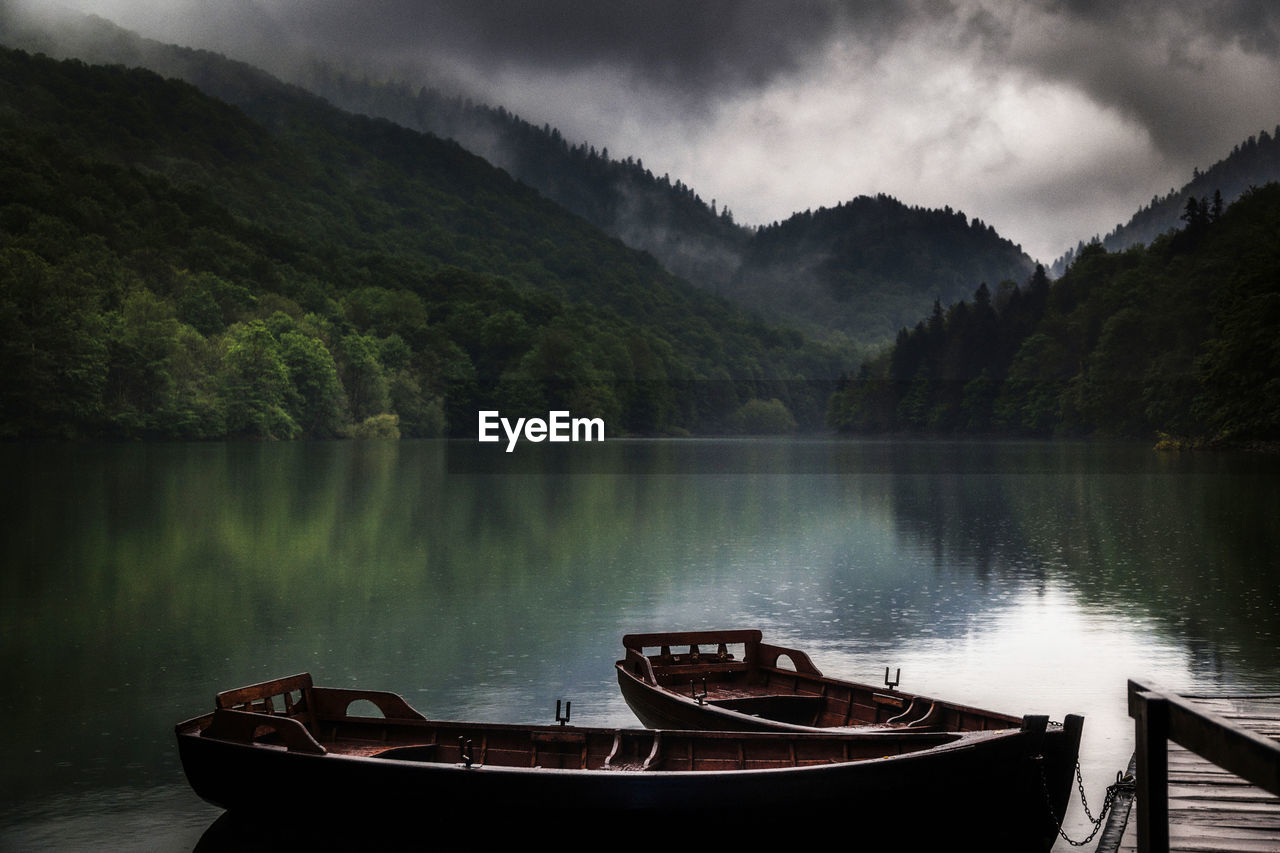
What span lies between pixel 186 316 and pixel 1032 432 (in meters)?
132

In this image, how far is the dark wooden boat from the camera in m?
10.1

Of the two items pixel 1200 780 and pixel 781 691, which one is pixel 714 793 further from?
pixel 781 691

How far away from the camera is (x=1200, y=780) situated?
10.2 m

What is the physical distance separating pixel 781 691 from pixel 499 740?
15.7 feet

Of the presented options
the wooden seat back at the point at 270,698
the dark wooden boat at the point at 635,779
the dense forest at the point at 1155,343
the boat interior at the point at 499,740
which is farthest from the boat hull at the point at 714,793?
the dense forest at the point at 1155,343

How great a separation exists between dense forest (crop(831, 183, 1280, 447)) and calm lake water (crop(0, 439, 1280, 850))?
42.0m

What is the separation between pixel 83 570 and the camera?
3059 cm

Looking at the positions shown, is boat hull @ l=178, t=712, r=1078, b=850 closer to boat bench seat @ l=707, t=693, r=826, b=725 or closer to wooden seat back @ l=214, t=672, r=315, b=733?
wooden seat back @ l=214, t=672, r=315, b=733

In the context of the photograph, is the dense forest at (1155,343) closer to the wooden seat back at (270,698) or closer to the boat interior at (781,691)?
the boat interior at (781,691)

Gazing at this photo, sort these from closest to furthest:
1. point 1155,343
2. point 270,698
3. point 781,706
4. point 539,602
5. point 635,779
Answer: point 635,779 < point 270,698 < point 781,706 < point 539,602 < point 1155,343

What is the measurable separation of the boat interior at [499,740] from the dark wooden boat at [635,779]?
0.7 inches

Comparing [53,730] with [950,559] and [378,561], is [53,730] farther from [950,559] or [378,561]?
[950,559]

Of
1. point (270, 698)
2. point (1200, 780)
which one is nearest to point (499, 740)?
point (270, 698)

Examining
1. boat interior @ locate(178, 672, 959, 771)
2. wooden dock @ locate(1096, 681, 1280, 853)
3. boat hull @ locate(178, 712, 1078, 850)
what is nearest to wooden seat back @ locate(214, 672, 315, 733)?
boat interior @ locate(178, 672, 959, 771)
